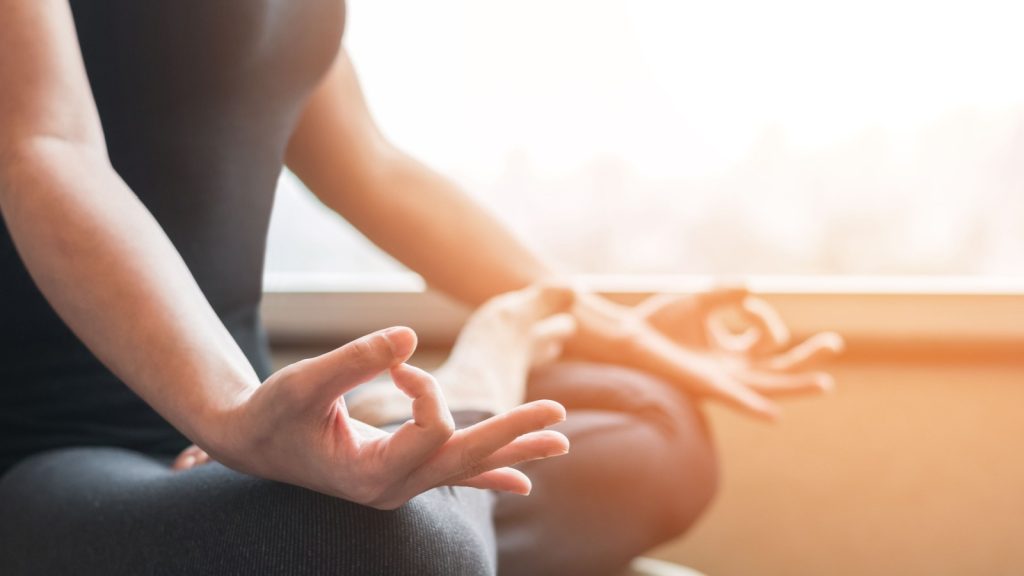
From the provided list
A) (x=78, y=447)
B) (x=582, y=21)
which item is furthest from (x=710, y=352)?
(x=78, y=447)

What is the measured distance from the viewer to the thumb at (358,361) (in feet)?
1.38

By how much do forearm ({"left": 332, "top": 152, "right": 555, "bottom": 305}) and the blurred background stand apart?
0.87 ft

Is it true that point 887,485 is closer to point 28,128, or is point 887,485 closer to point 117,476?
point 117,476

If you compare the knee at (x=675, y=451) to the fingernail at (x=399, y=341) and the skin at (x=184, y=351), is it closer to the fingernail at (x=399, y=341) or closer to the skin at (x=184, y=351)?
the skin at (x=184, y=351)

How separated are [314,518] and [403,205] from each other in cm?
66

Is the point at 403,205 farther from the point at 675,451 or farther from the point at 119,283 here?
the point at 119,283

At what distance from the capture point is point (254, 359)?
89cm

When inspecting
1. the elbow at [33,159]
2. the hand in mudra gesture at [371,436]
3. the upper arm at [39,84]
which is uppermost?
the upper arm at [39,84]

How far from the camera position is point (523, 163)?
150cm

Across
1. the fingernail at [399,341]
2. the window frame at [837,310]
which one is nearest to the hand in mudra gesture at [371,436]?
the fingernail at [399,341]

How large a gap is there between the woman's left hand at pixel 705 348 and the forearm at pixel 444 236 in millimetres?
104

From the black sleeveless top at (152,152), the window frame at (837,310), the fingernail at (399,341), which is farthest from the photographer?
the window frame at (837,310)

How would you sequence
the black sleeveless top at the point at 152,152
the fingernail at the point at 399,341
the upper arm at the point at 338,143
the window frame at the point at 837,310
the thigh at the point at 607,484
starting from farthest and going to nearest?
the window frame at the point at 837,310 < the upper arm at the point at 338,143 < the thigh at the point at 607,484 < the black sleeveless top at the point at 152,152 < the fingernail at the point at 399,341

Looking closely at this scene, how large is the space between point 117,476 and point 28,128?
24 centimetres
